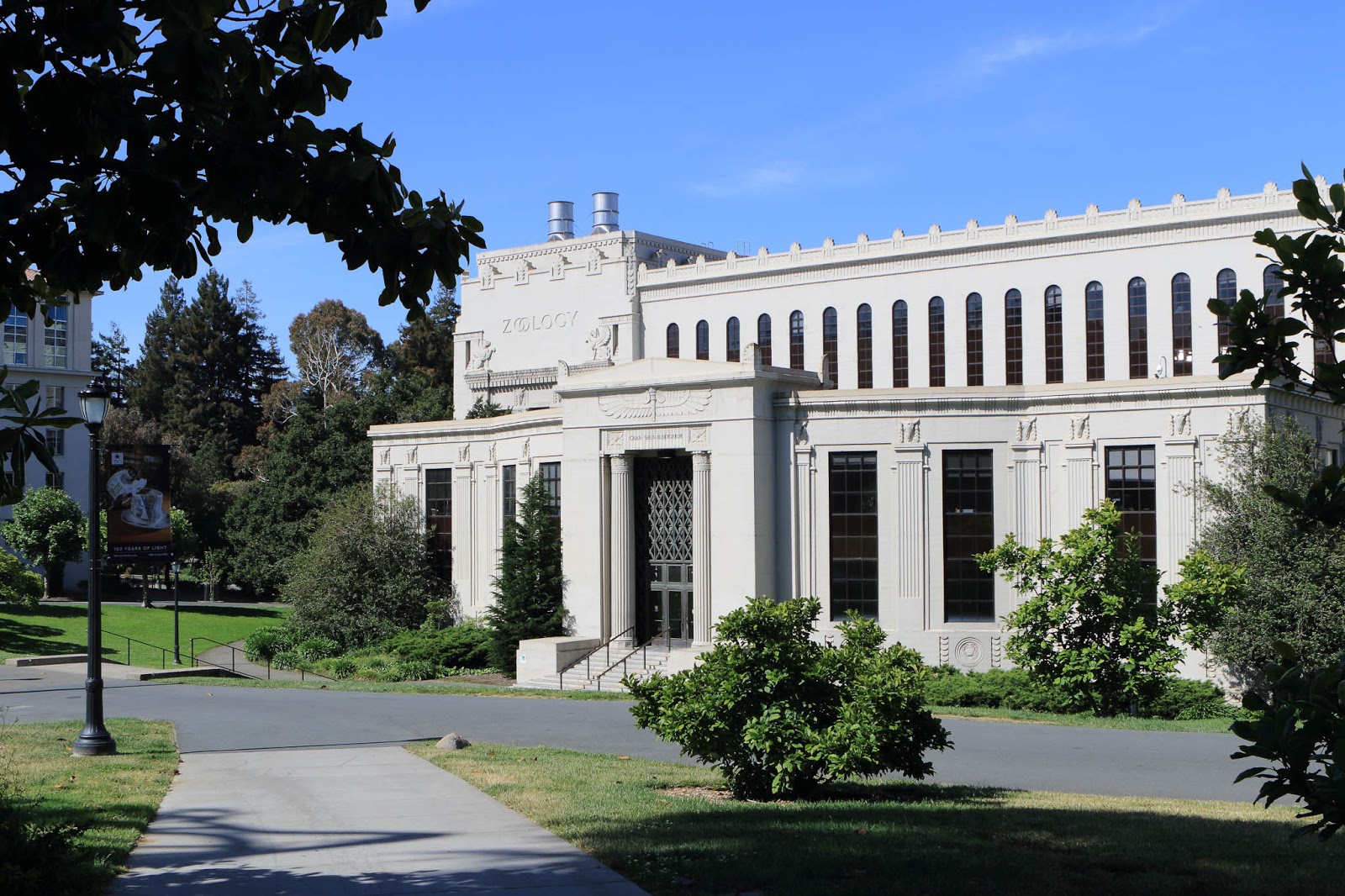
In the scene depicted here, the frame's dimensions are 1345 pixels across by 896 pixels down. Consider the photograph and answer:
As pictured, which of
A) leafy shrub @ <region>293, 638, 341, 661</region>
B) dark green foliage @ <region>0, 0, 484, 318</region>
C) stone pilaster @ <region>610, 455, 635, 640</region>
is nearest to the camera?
dark green foliage @ <region>0, 0, 484, 318</region>

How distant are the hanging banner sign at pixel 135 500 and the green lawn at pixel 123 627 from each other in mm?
8352

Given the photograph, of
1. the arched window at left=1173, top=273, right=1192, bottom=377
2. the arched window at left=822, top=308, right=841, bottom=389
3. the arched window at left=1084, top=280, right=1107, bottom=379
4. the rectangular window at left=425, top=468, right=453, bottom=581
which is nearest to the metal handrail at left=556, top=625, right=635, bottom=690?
the rectangular window at left=425, top=468, right=453, bottom=581

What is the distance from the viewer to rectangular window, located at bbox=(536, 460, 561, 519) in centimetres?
4141

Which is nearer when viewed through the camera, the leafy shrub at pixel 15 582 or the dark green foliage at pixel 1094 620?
the dark green foliage at pixel 1094 620

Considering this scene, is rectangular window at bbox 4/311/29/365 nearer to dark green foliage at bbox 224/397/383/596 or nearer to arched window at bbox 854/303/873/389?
dark green foliage at bbox 224/397/383/596

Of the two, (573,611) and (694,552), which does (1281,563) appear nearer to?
(694,552)

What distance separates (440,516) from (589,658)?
1151cm

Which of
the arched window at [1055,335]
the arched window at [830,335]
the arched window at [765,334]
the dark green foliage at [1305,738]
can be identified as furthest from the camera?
the arched window at [765,334]

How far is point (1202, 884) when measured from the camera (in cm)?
966

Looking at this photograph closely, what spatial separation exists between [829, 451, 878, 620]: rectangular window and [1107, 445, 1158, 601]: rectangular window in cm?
617

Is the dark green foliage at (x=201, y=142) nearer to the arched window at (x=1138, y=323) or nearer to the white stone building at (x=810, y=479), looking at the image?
the white stone building at (x=810, y=479)

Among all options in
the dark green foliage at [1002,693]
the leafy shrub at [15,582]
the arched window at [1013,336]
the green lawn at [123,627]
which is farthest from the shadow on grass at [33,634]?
the arched window at [1013,336]

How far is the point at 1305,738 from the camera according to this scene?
5.39 meters

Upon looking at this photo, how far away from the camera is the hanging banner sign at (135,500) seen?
114 ft
